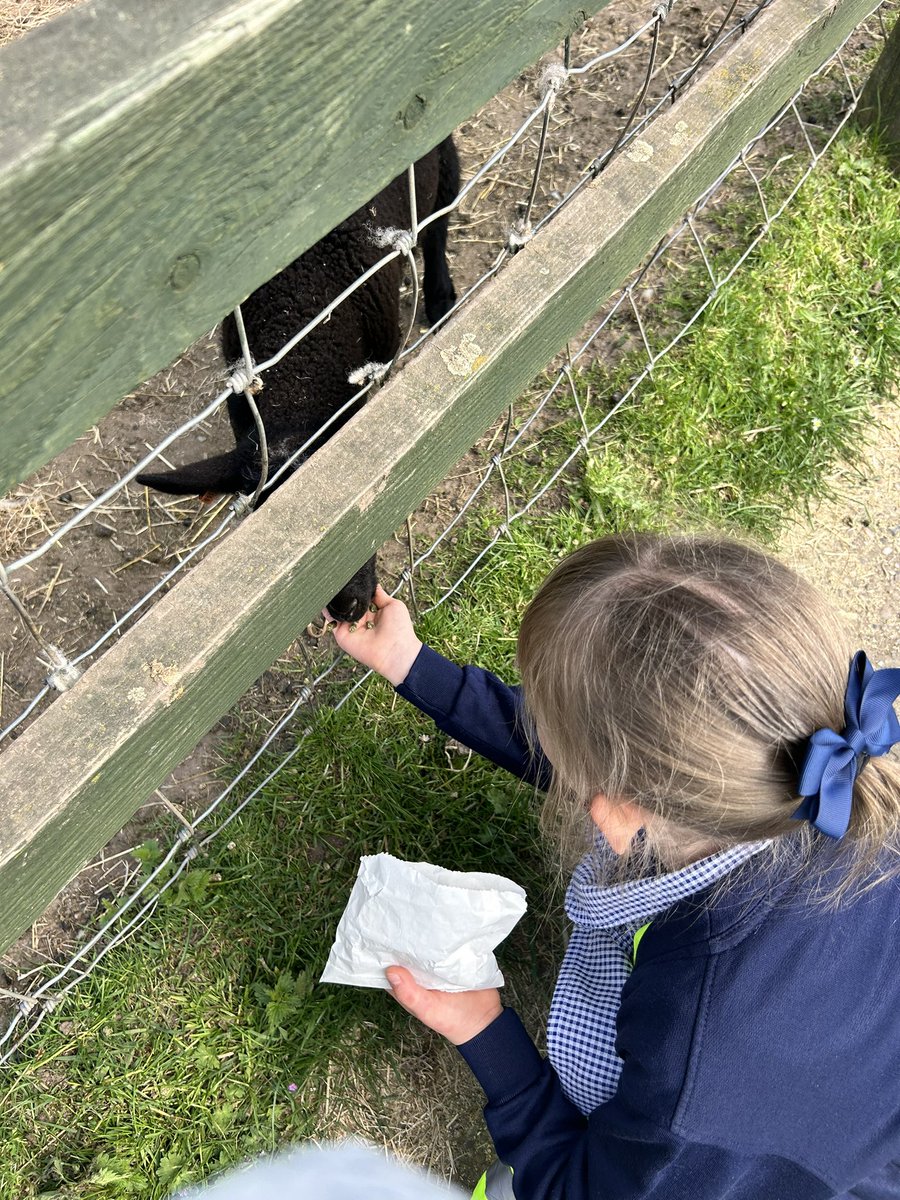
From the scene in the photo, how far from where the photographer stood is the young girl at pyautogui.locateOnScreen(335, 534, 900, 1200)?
1442mm

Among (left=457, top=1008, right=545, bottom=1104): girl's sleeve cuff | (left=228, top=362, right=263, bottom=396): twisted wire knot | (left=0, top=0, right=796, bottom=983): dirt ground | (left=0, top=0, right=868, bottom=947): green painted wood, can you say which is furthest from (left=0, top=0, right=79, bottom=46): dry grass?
(left=457, top=1008, right=545, bottom=1104): girl's sleeve cuff

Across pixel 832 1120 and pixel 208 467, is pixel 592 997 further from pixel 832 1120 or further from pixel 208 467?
pixel 208 467

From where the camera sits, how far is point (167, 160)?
812 millimetres

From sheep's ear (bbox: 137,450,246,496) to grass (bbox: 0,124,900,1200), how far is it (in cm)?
65

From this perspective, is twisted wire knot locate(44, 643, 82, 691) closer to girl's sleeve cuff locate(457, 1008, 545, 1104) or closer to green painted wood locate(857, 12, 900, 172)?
girl's sleeve cuff locate(457, 1008, 545, 1104)

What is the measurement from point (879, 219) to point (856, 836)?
297 cm

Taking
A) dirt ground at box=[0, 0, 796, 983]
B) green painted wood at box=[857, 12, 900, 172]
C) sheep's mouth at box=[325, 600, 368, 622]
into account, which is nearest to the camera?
sheep's mouth at box=[325, 600, 368, 622]

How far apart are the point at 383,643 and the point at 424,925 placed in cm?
63

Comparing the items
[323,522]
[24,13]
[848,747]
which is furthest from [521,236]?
[24,13]

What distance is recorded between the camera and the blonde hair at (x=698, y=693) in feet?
4.77

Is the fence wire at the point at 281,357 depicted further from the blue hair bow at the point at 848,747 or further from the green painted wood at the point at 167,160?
the blue hair bow at the point at 848,747

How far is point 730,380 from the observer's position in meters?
3.31

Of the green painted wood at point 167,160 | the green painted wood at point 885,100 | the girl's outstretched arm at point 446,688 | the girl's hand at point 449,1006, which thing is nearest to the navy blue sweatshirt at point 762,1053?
the girl's hand at point 449,1006

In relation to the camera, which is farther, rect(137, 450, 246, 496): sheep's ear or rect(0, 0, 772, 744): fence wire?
rect(137, 450, 246, 496): sheep's ear
